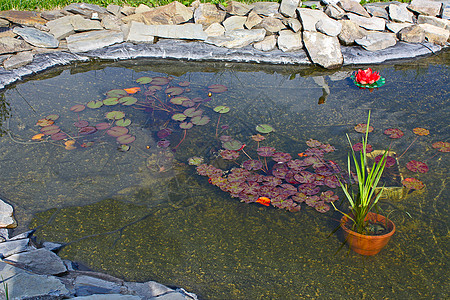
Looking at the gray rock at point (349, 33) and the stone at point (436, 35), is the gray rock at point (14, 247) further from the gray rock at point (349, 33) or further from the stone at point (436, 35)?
the stone at point (436, 35)

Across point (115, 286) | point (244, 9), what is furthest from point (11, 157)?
point (244, 9)

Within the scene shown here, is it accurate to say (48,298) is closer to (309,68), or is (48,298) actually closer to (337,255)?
(337,255)

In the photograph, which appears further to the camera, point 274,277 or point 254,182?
point 254,182

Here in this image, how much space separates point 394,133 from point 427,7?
343 centimetres

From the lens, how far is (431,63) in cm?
465

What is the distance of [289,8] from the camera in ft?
16.3

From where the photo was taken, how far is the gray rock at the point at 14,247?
1872 millimetres

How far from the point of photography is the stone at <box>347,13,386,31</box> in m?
5.04

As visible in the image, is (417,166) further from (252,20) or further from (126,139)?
(252,20)

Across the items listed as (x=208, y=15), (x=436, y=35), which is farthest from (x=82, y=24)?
(x=436, y=35)

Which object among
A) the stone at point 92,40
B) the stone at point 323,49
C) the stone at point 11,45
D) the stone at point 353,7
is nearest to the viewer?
the stone at point 11,45

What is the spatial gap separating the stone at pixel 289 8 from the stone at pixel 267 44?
1.53 ft

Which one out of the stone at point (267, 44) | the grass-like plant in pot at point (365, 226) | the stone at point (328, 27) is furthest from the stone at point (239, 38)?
the grass-like plant in pot at point (365, 226)

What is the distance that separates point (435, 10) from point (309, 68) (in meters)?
2.44
